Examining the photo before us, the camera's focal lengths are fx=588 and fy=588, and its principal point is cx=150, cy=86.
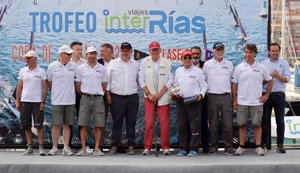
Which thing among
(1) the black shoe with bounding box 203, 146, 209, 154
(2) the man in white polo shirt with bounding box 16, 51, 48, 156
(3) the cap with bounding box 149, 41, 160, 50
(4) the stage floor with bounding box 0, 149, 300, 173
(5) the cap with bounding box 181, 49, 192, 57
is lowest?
(4) the stage floor with bounding box 0, 149, 300, 173

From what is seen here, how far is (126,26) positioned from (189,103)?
1554 mm

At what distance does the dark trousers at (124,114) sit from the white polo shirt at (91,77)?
0.97ft

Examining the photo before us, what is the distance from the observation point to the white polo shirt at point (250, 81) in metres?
8.34

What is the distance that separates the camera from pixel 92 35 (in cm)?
885

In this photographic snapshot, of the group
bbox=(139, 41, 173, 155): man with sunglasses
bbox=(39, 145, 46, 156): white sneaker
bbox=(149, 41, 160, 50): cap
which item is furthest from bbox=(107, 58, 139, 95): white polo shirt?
bbox=(39, 145, 46, 156): white sneaker

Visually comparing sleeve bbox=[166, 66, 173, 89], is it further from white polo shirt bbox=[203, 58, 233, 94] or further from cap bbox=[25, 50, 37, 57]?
cap bbox=[25, 50, 37, 57]

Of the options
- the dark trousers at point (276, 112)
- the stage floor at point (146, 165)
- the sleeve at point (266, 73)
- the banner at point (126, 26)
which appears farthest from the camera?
the banner at point (126, 26)

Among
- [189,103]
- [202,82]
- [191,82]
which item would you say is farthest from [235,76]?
[189,103]

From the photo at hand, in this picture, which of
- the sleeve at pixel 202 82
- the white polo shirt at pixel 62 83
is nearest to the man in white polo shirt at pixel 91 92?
the white polo shirt at pixel 62 83

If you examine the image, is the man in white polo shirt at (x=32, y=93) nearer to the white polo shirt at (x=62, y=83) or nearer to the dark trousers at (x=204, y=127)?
the white polo shirt at (x=62, y=83)

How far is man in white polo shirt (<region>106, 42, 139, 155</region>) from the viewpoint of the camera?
332 inches

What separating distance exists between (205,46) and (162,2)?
3.03 feet

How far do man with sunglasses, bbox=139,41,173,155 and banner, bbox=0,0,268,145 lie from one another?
0.43 metres

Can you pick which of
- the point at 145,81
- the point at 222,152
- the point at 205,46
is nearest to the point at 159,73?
the point at 145,81
